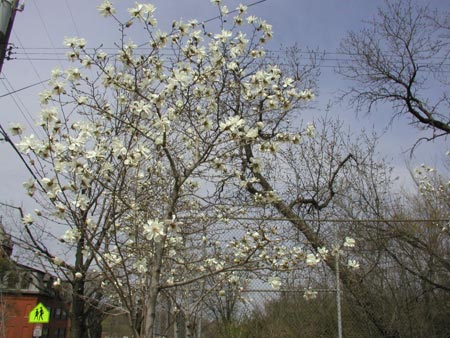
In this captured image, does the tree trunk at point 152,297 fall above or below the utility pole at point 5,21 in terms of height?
below

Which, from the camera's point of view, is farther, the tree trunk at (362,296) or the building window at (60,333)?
the building window at (60,333)

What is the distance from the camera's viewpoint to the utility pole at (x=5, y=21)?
418 cm

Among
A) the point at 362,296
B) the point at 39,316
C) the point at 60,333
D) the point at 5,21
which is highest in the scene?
the point at 5,21

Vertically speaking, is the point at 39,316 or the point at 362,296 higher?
the point at 362,296

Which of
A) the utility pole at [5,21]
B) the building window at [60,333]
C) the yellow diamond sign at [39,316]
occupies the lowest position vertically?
the building window at [60,333]

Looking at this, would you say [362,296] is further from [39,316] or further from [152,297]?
[39,316]

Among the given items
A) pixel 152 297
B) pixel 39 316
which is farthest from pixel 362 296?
pixel 39 316

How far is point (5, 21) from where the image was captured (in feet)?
14.2

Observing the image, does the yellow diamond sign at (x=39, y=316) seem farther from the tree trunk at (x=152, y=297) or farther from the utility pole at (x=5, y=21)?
the tree trunk at (x=152, y=297)

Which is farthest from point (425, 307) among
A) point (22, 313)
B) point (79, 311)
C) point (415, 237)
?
point (22, 313)

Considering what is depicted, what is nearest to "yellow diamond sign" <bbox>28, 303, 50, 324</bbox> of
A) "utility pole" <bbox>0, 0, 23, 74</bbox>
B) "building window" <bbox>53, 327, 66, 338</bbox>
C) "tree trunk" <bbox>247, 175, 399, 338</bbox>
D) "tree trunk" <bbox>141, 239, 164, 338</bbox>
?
"tree trunk" <bbox>247, 175, 399, 338</bbox>

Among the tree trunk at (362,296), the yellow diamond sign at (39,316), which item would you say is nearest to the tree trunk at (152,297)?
the tree trunk at (362,296)

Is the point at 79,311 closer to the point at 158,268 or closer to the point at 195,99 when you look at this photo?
the point at 158,268

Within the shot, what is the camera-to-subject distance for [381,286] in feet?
19.1
